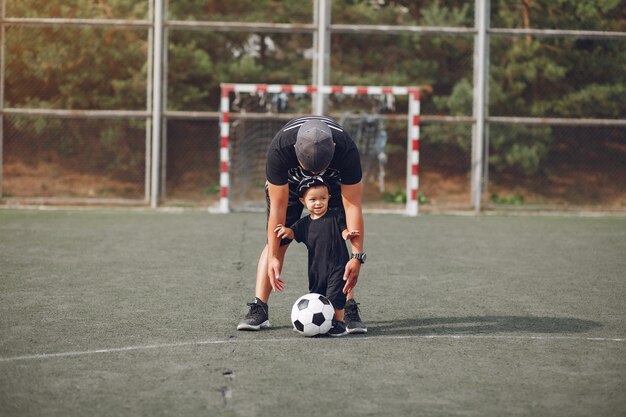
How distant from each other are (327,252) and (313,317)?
1.48ft

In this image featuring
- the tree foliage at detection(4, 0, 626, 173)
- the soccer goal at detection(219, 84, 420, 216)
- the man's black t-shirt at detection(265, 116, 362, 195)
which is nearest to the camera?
the man's black t-shirt at detection(265, 116, 362, 195)

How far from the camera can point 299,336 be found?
594 centimetres

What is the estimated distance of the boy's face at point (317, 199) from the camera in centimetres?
602

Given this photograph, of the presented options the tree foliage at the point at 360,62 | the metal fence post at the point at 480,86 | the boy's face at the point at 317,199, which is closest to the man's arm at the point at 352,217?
the boy's face at the point at 317,199

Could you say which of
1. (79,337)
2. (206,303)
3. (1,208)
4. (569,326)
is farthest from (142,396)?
(1,208)

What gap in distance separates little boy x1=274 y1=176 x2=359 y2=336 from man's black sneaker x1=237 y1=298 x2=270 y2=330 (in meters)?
0.36

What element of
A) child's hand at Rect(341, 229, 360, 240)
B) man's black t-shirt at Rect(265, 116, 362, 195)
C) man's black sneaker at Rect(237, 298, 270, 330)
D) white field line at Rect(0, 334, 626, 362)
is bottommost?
white field line at Rect(0, 334, 626, 362)

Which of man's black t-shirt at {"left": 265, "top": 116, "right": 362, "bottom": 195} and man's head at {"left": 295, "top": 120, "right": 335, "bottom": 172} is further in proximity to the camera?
man's black t-shirt at {"left": 265, "top": 116, "right": 362, "bottom": 195}

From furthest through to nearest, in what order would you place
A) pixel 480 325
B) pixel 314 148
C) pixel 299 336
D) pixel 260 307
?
pixel 480 325 → pixel 260 307 → pixel 299 336 → pixel 314 148

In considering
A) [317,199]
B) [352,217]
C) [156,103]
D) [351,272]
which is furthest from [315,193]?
[156,103]

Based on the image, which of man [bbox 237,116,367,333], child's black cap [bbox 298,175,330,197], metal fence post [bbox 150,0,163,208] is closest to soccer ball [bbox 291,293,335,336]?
man [bbox 237,116,367,333]

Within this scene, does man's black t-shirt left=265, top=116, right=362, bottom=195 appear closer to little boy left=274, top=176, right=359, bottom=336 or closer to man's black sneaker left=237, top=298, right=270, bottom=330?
little boy left=274, top=176, right=359, bottom=336

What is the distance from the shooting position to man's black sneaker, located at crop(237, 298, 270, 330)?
6062mm

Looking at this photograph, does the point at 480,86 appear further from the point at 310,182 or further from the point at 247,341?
the point at 247,341
